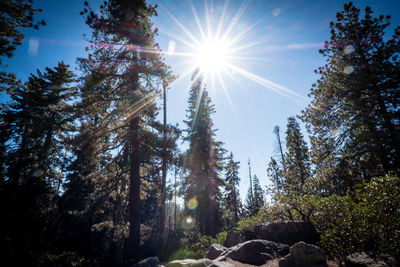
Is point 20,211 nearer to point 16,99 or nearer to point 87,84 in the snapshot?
point 87,84

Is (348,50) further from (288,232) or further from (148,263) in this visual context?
(148,263)

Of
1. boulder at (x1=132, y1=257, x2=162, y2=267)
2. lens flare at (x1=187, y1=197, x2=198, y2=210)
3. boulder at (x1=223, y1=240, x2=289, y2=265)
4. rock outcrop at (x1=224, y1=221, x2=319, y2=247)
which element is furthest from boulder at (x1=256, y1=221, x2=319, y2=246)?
lens flare at (x1=187, y1=197, x2=198, y2=210)

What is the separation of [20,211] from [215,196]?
15146 millimetres

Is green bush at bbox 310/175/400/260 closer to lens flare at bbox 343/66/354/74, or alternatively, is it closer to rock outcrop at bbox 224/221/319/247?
rock outcrop at bbox 224/221/319/247

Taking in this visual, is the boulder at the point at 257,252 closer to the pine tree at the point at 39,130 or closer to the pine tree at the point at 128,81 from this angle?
the pine tree at the point at 128,81

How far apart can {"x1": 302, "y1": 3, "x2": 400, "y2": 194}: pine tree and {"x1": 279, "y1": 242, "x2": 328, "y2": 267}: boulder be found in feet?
23.6

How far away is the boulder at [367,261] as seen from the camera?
4.22 metres

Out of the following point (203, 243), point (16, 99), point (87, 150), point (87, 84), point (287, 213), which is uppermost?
point (16, 99)

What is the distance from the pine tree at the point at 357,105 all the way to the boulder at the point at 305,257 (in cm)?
721

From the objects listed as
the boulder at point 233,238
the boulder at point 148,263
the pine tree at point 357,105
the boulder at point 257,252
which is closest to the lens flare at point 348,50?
the pine tree at point 357,105

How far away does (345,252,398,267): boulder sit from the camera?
422cm

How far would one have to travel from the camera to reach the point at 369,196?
18.7 feet

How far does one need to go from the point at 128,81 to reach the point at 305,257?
1200cm

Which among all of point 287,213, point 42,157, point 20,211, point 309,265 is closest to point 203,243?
point 287,213
